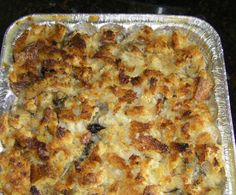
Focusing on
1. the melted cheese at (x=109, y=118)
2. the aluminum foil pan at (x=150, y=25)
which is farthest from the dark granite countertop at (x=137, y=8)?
the melted cheese at (x=109, y=118)

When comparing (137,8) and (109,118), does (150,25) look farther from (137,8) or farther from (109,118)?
(109,118)

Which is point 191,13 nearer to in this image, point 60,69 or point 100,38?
point 100,38

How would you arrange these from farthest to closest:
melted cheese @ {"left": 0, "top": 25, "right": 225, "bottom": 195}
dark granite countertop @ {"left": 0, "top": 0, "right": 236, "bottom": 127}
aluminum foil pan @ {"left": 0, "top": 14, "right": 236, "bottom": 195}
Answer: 1. dark granite countertop @ {"left": 0, "top": 0, "right": 236, "bottom": 127}
2. aluminum foil pan @ {"left": 0, "top": 14, "right": 236, "bottom": 195}
3. melted cheese @ {"left": 0, "top": 25, "right": 225, "bottom": 195}

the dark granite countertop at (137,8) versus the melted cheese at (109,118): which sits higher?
the dark granite countertop at (137,8)

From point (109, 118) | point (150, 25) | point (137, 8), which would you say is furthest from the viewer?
point (137, 8)

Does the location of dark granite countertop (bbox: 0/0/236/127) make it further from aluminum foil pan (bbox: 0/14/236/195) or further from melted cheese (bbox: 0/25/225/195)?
melted cheese (bbox: 0/25/225/195)

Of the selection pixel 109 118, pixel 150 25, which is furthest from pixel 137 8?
pixel 109 118

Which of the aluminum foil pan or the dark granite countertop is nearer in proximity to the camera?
the aluminum foil pan

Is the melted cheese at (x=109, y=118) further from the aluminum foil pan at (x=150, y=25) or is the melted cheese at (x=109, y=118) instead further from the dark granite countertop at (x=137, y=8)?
the dark granite countertop at (x=137, y=8)

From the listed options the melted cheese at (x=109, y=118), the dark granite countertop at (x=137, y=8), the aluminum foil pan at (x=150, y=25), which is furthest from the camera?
the dark granite countertop at (x=137, y=8)

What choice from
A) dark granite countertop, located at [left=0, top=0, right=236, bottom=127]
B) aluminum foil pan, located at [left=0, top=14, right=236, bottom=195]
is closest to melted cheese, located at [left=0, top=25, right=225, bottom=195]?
aluminum foil pan, located at [left=0, top=14, right=236, bottom=195]
